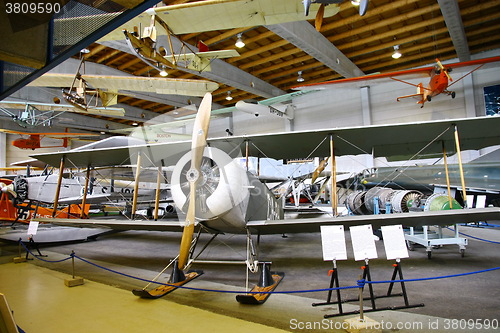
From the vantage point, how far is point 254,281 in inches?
174

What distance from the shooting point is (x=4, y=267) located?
550 cm

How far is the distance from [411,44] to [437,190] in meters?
5.88

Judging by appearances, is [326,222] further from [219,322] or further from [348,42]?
[348,42]

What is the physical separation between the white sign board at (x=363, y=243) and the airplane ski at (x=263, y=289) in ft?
3.43

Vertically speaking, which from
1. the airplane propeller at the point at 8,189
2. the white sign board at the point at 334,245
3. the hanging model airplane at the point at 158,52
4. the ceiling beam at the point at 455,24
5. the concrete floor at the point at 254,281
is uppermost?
the ceiling beam at the point at 455,24

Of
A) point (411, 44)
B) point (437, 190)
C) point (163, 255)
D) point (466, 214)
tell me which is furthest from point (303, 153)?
point (411, 44)

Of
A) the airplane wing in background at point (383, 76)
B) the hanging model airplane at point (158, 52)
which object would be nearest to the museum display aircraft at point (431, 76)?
the airplane wing in background at point (383, 76)

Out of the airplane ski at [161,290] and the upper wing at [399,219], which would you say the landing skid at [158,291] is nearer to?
the airplane ski at [161,290]

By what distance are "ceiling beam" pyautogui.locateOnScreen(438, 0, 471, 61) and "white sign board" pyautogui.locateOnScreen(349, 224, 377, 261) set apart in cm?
784

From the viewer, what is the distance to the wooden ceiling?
9.06m

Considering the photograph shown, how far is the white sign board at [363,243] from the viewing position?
291cm

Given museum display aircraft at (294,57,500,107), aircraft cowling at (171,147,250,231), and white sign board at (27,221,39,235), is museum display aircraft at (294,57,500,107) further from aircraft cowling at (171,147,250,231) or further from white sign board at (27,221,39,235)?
white sign board at (27,221,39,235)

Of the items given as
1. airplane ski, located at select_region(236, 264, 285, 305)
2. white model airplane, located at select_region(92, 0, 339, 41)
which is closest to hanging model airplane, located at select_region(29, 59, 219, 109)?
white model airplane, located at select_region(92, 0, 339, 41)

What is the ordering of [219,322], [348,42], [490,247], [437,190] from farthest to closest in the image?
1. [348,42]
2. [437,190]
3. [490,247]
4. [219,322]
